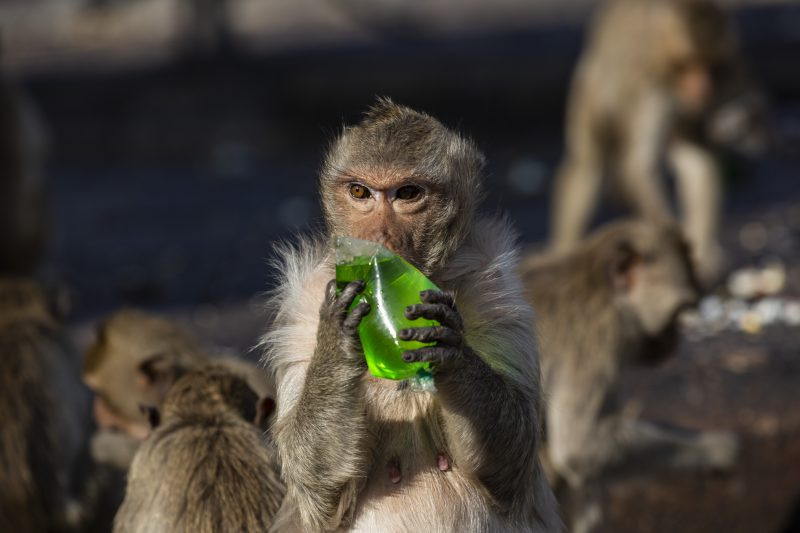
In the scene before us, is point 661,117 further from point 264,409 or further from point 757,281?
point 264,409

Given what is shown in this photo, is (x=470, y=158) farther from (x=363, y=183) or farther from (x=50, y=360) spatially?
(x=50, y=360)

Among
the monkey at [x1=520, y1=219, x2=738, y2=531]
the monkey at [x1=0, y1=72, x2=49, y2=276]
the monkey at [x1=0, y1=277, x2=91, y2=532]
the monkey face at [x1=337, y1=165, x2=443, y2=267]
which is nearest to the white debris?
the monkey at [x1=520, y1=219, x2=738, y2=531]

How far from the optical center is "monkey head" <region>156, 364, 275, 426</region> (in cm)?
482

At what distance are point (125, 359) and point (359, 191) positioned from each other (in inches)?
89.4

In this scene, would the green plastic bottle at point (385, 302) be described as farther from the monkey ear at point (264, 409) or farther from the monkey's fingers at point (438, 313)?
the monkey ear at point (264, 409)

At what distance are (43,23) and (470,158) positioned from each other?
57.2 ft

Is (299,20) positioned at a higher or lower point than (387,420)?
higher

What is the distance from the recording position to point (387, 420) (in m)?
→ 4.25

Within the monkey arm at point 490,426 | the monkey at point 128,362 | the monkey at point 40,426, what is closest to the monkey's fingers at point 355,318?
the monkey arm at point 490,426

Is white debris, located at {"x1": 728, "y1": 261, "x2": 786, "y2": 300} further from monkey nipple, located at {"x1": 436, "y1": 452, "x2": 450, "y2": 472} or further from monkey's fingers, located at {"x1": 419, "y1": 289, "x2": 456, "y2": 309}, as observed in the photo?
monkey's fingers, located at {"x1": 419, "y1": 289, "x2": 456, "y2": 309}

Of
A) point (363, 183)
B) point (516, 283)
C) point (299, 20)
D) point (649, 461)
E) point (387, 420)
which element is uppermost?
point (299, 20)

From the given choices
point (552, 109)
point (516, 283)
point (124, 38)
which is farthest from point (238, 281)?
point (124, 38)

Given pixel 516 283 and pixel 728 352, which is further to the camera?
pixel 728 352

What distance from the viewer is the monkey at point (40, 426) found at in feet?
19.8
